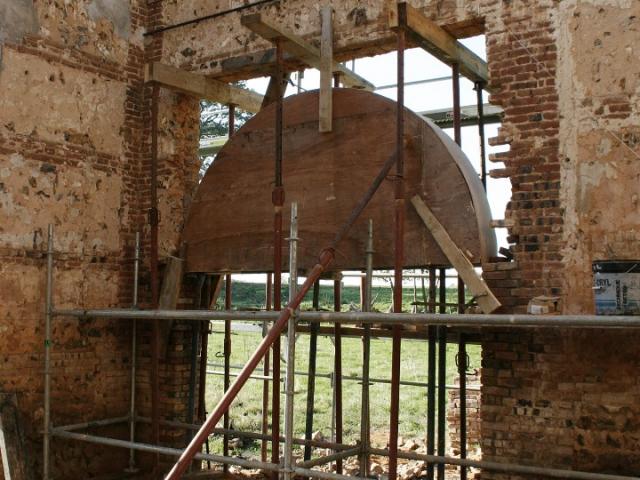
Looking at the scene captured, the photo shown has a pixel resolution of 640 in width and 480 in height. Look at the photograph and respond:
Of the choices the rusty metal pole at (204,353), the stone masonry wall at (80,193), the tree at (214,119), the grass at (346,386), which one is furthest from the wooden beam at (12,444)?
the tree at (214,119)

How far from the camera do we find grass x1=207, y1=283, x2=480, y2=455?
14812 millimetres

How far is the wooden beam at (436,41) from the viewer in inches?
215

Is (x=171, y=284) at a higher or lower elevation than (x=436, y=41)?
lower

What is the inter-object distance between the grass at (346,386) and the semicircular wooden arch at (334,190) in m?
2.32

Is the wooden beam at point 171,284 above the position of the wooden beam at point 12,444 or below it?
above

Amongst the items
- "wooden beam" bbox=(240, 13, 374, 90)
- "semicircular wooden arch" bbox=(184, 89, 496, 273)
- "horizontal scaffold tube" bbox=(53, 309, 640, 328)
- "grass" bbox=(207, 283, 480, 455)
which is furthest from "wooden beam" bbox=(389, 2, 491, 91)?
"grass" bbox=(207, 283, 480, 455)

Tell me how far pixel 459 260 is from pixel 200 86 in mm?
3763

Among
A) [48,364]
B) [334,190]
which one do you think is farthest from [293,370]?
[48,364]

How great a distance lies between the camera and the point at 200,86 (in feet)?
26.2

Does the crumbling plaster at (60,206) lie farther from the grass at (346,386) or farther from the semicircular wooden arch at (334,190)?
the grass at (346,386)

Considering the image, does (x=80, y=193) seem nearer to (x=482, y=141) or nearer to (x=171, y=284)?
(x=171, y=284)

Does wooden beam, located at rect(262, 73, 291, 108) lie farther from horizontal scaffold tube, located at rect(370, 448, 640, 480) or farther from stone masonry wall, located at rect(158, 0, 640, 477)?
horizontal scaffold tube, located at rect(370, 448, 640, 480)

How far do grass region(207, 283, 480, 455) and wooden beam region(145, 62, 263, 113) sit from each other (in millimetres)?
3000

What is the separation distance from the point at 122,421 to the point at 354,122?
13.6 ft
